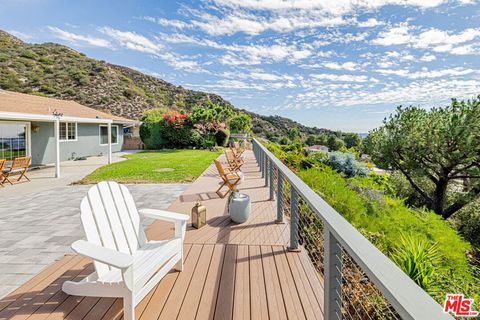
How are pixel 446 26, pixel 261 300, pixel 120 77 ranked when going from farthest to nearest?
pixel 120 77, pixel 446 26, pixel 261 300

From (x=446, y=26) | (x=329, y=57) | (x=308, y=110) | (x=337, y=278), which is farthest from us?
(x=308, y=110)

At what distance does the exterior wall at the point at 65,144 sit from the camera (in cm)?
1121

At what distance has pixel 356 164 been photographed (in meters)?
10.5

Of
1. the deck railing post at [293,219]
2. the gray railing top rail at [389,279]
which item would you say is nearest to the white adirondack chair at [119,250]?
the deck railing post at [293,219]

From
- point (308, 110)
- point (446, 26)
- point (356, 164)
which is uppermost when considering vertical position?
point (446, 26)

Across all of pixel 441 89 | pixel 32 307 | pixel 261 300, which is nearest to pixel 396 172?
pixel 441 89

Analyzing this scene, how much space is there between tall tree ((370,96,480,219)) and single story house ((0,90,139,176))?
14694 mm

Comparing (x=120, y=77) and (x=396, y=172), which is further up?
(x=120, y=77)

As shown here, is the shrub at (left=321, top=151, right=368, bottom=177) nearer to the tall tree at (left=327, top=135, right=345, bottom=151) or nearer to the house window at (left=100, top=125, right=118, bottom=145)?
the house window at (left=100, top=125, right=118, bottom=145)

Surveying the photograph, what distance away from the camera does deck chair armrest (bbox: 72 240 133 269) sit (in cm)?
Answer: 163

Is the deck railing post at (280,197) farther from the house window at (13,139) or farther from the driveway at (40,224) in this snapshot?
the house window at (13,139)

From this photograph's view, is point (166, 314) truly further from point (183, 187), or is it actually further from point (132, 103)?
point (132, 103)

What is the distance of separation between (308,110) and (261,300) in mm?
32093

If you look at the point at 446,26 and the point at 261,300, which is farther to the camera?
the point at 446,26
